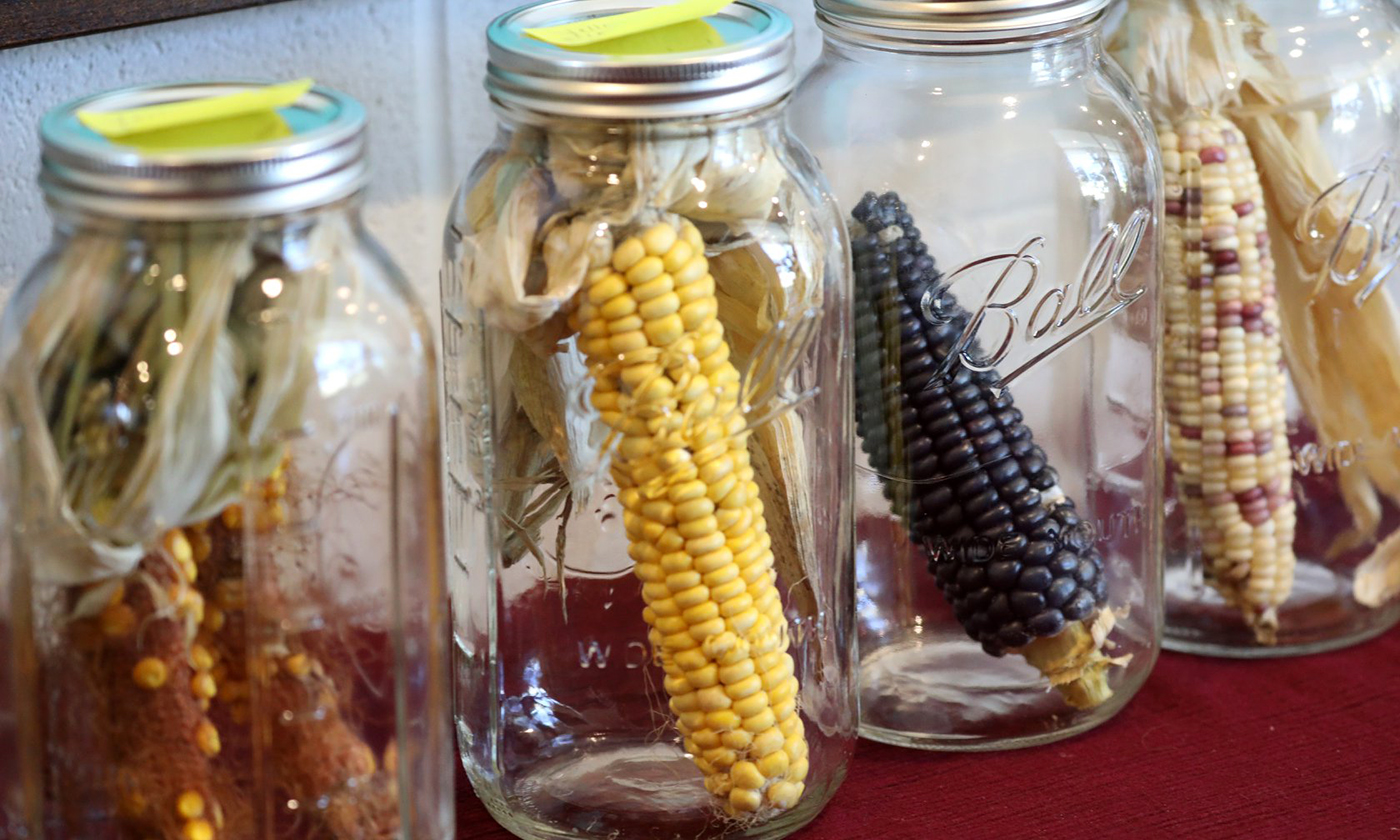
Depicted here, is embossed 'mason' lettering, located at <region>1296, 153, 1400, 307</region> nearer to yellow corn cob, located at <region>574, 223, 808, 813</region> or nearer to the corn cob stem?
the corn cob stem

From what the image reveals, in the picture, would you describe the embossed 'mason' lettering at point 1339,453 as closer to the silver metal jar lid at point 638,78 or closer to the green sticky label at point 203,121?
the silver metal jar lid at point 638,78

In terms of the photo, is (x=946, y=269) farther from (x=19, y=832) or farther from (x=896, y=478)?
(x=19, y=832)

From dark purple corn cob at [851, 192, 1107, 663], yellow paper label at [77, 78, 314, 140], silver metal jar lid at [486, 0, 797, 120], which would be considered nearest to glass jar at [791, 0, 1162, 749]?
dark purple corn cob at [851, 192, 1107, 663]

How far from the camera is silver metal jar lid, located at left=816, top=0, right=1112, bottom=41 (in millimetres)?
576

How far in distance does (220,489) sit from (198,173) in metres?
0.09

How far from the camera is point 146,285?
1.44ft

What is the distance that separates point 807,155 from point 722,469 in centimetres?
12

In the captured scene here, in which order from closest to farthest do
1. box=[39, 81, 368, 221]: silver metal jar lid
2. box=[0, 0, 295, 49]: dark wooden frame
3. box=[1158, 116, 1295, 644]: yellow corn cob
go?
box=[39, 81, 368, 221]: silver metal jar lid
box=[0, 0, 295, 49]: dark wooden frame
box=[1158, 116, 1295, 644]: yellow corn cob

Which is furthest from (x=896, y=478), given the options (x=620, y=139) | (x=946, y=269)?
(x=620, y=139)

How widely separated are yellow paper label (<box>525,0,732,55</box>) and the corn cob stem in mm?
113

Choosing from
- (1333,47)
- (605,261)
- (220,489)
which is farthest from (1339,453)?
(220,489)

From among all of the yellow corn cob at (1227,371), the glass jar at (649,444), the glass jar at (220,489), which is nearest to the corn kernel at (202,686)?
the glass jar at (220,489)

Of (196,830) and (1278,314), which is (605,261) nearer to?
(196,830)

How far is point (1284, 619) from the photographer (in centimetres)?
72
